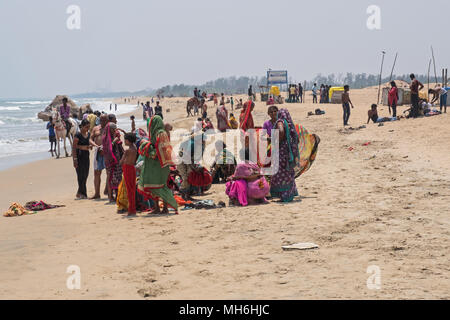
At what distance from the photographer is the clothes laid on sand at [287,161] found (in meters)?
7.83

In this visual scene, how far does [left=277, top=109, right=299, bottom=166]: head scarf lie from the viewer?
25.7ft

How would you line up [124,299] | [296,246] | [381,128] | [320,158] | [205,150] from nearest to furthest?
[124,299], [296,246], [205,150], [320,158], [381,128]

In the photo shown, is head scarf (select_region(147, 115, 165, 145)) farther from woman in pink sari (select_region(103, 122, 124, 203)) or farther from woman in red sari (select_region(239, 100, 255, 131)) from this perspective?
woman in red sari (select_region(239, 100, 255, 131))

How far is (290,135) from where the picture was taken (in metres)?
7.88

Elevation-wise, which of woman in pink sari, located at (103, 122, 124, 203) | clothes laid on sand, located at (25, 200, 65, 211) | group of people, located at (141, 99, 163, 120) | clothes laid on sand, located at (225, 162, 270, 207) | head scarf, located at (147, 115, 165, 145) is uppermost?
group of people, located at (141, 99, 163, 120)

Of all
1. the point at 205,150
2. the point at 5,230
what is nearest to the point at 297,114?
the point at 205,150

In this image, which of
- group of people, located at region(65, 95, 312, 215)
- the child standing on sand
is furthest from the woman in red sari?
the child standing on sand

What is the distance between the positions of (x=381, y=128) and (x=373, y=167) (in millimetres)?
6736

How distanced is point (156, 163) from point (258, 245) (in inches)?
99.1

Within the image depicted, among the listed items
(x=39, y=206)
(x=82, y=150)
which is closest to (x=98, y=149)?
(x=82, y=150)

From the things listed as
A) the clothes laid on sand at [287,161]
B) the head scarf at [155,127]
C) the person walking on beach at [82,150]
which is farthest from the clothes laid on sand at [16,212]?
the clothes laid on sand at [287,161]

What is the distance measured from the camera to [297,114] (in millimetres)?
28484

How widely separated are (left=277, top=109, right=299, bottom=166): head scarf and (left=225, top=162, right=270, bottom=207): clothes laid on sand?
1.84 ft
